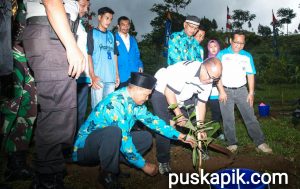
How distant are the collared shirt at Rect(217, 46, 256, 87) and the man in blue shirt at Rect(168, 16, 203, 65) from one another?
0.64 m

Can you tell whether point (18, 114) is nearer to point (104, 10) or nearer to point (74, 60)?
point (74, 60)

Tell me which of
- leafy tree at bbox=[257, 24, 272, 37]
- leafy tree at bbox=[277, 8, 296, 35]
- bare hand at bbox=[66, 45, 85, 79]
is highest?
leafy tree at bbox=[277, 8, 296, 35]

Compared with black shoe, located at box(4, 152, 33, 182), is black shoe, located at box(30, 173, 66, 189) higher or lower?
higher

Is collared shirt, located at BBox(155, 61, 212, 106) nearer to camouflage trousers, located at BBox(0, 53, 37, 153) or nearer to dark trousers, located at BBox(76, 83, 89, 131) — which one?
dark trousers, located at BBox(76, 83, 89, 131)

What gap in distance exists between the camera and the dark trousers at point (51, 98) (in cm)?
206

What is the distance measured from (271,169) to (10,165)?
3.60 meters

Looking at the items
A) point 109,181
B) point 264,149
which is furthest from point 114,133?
point 264,149

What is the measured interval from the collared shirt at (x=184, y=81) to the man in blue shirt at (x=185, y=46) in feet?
2.72

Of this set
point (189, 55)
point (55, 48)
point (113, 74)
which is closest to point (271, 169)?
point (189, 55)

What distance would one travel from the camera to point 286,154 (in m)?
4.44

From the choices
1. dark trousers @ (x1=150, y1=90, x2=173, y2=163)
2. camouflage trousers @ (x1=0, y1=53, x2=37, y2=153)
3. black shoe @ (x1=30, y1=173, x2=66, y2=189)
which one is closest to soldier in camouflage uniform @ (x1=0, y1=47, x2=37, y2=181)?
camouflage trousers @ (x1=0, y1=53, x2=37, y2=153)

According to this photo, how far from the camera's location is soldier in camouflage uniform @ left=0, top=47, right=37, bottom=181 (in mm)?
2627

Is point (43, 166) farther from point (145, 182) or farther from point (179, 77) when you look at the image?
point (179, 77)

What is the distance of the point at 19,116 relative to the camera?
280 centimetres
